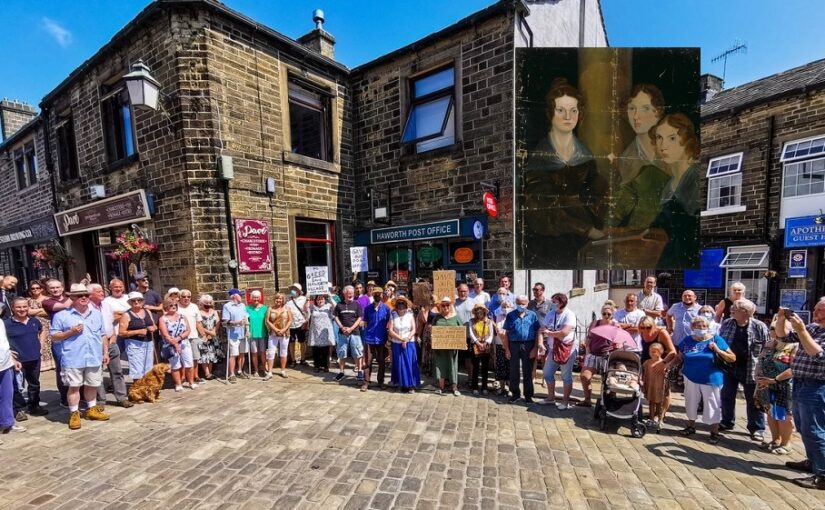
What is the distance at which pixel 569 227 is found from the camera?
25.8ft

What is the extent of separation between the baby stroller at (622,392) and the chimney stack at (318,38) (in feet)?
34.0

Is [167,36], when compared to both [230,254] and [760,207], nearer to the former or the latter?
[230,254]

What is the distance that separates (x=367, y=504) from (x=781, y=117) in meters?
16.4

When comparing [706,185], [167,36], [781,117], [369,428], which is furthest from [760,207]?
[167,36]

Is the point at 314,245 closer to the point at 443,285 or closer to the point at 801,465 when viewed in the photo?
the point at 443,285

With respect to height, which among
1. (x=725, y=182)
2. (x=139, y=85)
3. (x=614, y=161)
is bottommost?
(x=614, y=161)

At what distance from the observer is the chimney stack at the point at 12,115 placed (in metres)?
14.2

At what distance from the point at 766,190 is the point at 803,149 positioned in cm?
144

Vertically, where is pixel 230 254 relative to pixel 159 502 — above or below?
above

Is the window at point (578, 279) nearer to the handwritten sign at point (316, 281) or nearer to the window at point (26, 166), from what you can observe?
the handwritten sign at point (316, 281)

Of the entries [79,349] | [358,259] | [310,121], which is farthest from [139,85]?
[358,259]

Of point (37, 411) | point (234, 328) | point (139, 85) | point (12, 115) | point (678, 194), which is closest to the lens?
point (37, 411)

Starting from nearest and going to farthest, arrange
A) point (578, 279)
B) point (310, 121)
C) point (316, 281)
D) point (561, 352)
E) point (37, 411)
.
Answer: point (37, 411)
point (561, 352)
point (316, 281)
point (310, 121)
point (578, 279)

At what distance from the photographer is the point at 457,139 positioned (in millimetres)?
8156
